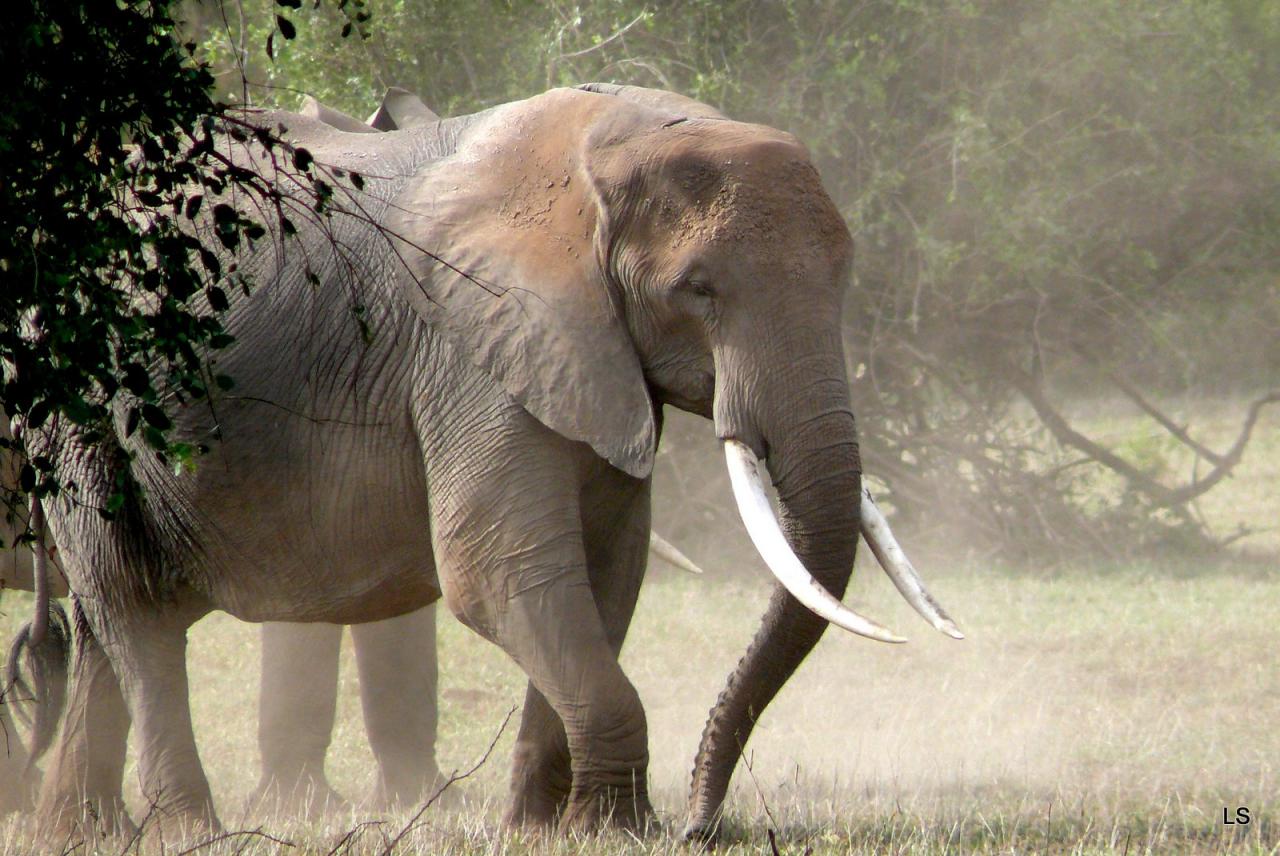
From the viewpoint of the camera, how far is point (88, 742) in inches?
241

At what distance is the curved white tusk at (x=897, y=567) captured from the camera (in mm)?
4832

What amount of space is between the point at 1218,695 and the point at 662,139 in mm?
5061

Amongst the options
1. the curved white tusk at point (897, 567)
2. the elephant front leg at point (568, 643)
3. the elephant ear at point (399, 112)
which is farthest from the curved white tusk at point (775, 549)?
the elephant ear at point (399, 112)

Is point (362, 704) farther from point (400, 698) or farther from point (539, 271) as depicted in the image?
point (539, 271)

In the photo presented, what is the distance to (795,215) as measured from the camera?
194 inches

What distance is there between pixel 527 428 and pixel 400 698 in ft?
9.02

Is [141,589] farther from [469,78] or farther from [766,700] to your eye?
[469,78]

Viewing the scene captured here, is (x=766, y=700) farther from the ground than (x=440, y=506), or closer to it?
closer to it

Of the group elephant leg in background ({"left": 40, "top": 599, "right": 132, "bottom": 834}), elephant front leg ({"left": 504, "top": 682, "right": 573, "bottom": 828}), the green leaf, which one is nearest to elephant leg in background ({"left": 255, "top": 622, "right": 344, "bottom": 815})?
elephant leg in background ({"left": 40, "top": 599, "right": 132, "bottom": 834})

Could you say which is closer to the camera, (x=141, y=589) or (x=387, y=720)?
(x=141, y=589)

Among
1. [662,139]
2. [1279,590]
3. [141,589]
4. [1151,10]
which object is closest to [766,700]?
[662,139]

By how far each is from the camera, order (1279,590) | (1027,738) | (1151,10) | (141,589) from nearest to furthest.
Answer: (141,589), (1027,738), (1279,590), (1151,10)

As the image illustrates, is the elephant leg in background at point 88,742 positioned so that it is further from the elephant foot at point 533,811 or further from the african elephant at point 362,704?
the elephant foot at point 533,811

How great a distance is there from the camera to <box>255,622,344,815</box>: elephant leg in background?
24.5 ft
